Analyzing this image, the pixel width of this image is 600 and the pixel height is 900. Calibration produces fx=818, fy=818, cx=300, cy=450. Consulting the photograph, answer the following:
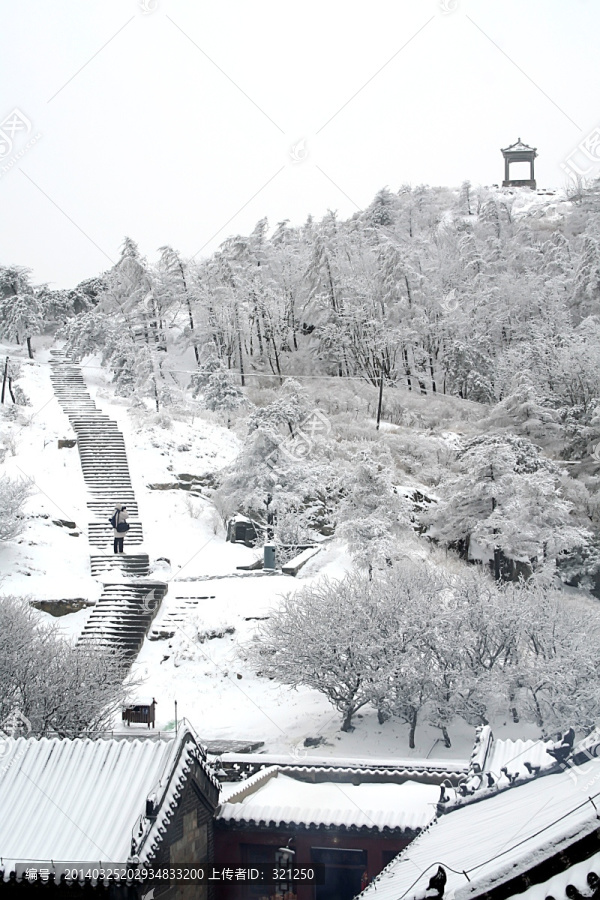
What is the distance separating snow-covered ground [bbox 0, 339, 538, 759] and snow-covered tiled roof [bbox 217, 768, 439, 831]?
3779 mm

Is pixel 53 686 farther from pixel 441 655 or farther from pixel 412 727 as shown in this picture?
pixel 441 655

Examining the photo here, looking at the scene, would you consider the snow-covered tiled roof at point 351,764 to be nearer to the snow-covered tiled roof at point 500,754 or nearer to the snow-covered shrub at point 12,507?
the snow-covered tiled roof at point 500,754

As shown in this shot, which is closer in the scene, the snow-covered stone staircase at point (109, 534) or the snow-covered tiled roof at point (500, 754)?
the snow-covered tiled roof at point (500, 754)

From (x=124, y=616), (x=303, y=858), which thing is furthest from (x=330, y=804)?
(x=124, y=616)

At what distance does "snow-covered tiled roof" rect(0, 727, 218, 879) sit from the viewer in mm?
9172

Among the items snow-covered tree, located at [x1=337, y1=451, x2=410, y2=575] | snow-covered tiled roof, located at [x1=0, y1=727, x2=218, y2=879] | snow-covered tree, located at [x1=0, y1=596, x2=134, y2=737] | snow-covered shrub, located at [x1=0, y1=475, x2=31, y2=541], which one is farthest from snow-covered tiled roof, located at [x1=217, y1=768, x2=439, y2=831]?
snow-covered shrub, located at [x1=0, y1=475, x2=31, y2=541]

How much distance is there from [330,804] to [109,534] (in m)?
16.9

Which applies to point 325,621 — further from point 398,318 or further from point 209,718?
point 398,318

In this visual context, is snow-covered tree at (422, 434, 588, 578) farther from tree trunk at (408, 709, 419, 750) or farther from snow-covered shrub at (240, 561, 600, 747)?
tree trunk at (408, 709, 419, 750)

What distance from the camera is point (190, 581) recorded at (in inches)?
977

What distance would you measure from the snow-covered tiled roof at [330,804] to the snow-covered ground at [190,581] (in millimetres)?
3779

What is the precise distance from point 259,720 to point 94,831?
994cm

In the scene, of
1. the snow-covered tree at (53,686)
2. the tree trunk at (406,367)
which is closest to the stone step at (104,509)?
the snow-covered tree at (53,686)

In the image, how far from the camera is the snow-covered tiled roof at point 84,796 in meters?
9.17
